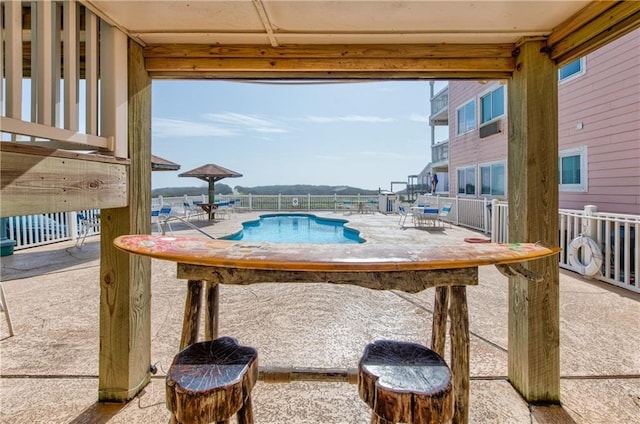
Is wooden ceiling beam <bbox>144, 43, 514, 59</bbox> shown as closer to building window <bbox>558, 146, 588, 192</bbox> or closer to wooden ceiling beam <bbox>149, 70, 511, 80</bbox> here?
wooden ceiling beam <bbox>149, 70, 511, 80</bbox>

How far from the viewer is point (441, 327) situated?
1.73 meters

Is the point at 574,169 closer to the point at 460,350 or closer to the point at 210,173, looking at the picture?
the point at 460,350

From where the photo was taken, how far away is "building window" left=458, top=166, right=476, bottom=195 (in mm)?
10891

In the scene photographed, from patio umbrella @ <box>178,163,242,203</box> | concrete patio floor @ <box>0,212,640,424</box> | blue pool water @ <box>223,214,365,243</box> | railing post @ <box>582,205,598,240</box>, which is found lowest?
concrete patio floor @ <box>0,212,640,424</box>

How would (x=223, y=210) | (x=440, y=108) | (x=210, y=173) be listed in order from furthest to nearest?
(x=223, y=210)
(x=440, y=108)
(x=210, y=173)

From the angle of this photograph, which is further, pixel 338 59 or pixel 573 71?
pixel 573 71

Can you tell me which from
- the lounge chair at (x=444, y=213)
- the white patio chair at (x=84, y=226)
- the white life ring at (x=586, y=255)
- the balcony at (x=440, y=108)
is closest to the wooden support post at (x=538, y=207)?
the white life ring at (x=586, y=255)

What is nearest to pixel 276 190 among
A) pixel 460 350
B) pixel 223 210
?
pixel 223 210

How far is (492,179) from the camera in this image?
31.6ft

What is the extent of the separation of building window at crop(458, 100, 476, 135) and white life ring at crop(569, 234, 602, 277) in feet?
22.5

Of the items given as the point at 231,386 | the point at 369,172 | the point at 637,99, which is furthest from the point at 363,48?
the point at 369,172

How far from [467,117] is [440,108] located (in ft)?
17.4

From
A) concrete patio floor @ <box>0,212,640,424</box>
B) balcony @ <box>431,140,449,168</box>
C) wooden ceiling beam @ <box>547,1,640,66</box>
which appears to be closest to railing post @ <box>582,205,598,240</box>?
concrete patio floor @ <box>0,212,640,424</box>

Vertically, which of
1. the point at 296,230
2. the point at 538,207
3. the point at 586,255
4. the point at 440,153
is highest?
the point at 440,153
